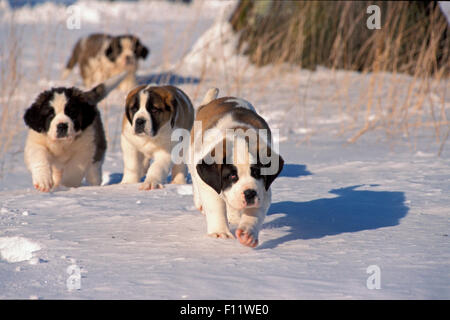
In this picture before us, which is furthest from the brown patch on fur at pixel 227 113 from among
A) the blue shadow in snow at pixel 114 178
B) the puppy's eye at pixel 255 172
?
the blue shadow in snow at pixel 114 178

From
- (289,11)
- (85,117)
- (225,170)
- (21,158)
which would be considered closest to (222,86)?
(289,11)

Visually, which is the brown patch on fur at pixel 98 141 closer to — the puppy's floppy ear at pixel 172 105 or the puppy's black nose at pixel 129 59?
the puppy's floppy ear at pixel 172 105

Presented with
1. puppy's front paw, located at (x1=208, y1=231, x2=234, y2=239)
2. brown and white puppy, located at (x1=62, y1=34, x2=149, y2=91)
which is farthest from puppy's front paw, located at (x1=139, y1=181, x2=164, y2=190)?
brown and white puppy, located at (x1=62, y1=34, x2=149, y2=91)

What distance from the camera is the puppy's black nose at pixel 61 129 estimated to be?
180 inches

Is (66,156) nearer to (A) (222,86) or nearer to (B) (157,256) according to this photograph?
(B) (157,256)

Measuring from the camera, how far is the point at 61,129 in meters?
4.58

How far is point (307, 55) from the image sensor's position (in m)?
9.55

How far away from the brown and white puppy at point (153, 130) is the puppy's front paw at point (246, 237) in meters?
1.60

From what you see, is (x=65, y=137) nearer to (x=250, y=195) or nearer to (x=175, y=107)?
(x=175, y=107)

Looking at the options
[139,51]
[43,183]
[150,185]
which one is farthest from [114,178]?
[139,51]

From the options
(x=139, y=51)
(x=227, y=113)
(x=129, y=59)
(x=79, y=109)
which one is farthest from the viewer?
(x=139, y=51)

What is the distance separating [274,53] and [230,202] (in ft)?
20.1

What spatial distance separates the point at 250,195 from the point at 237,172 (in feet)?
0.39

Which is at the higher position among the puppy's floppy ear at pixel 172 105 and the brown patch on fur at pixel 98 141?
the puppy's floppy ear at pixel 172 105
